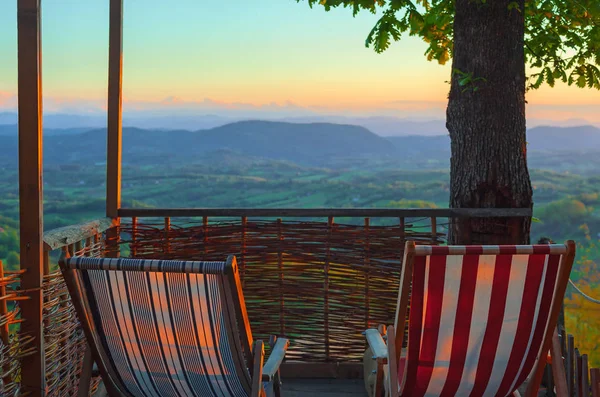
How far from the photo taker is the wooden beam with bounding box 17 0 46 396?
8.68 ft

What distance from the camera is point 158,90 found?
23.5m

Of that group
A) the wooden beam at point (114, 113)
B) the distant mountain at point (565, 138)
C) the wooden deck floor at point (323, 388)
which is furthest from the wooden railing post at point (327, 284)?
the distant mountain at point (565, 138)

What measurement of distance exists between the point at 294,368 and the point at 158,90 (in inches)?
808

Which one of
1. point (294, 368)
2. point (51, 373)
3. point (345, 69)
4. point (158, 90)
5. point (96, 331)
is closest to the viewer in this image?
point (96, 331)

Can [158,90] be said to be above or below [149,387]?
above

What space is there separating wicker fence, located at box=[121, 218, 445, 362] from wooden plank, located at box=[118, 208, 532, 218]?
8 cm

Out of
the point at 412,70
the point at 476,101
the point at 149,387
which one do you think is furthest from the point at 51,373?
the point at 412,70

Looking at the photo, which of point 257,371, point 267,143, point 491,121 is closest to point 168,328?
point 257,371

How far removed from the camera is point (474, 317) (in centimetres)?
252

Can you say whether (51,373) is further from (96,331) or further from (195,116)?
(195,116)

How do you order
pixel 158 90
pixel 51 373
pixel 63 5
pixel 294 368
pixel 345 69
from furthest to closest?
pixel 345 69, pixel 158 90, pixel 63 5, pixel 294 368, pixel 51 373

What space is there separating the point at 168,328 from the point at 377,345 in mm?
811

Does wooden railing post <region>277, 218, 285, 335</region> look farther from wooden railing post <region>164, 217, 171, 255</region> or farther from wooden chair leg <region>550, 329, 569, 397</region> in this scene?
wooden chair leg <region>550, 329, 569, 397</region>

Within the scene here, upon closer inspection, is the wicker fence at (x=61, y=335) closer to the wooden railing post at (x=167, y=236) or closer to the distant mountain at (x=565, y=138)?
the wooden railing post at (x=167, y=236)
